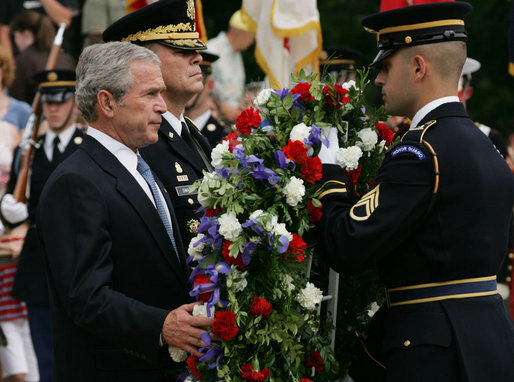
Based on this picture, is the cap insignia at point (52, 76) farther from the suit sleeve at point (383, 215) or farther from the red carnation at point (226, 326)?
the red carnation at point (226, 326)

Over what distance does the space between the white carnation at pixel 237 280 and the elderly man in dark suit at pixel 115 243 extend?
0.61ft

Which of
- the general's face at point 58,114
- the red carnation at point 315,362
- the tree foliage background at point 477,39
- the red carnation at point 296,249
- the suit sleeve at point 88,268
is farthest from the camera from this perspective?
the tree foliage background at point 477,39

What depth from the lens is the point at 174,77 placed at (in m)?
4.03

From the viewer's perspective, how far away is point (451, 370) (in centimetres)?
330

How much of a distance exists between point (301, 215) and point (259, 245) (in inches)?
9.3

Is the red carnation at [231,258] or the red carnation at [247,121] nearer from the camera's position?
the red carnation at [231,258]

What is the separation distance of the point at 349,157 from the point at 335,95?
0.89 ft

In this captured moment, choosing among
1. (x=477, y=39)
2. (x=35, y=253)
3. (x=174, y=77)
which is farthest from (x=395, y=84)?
(x=477, y=39)

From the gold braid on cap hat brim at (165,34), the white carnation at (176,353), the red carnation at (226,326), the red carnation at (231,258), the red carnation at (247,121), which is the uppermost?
the gold braid on cap hat brim at (165,34)

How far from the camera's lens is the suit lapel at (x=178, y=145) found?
4.01 metres

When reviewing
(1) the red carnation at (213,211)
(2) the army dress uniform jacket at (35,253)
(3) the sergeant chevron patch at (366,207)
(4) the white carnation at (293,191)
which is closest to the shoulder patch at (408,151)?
(3) the sergeant chevron patch at (366,207)

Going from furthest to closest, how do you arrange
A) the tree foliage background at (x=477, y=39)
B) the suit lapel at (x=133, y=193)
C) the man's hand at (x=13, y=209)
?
1. the tree foliage background at (x=477, y=39)
2. the man's hand at (x=13, y=209)
3. the suit lapel at (x=133, y=193)

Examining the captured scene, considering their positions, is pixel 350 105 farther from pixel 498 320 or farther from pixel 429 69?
pixel 498 320

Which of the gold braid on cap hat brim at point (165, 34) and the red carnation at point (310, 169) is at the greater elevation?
the gold braid on cap hat brim at point (165, 34)
